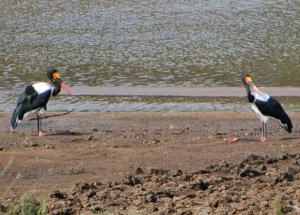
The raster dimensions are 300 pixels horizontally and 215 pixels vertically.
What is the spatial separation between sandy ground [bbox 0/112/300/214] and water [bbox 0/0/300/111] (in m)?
1.90

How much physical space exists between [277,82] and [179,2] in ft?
26.8

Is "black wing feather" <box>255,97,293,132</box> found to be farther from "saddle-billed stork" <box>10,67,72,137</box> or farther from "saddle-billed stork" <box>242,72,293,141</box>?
"saddle-billed stork" <box>10,67,72,137</box>

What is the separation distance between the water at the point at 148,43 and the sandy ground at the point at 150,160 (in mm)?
1895

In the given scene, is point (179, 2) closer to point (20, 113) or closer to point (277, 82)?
point (277, 82)

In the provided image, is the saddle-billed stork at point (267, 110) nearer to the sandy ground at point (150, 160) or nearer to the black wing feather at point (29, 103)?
the sandy ground at point (150, 160)

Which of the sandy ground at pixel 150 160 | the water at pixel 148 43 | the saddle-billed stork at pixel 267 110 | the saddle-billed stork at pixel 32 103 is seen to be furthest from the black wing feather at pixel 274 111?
the water at pixel 148 43

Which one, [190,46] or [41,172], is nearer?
[41,172]

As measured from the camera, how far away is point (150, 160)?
9703mm

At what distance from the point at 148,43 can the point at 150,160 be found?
30.6 ft

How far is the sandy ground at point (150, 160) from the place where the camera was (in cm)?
754

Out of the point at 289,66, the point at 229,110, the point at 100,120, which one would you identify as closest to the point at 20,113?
the point at 100,120

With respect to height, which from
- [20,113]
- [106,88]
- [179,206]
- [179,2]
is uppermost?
[179,206]

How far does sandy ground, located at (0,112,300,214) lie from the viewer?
7.54m

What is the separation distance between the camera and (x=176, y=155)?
995 cm
